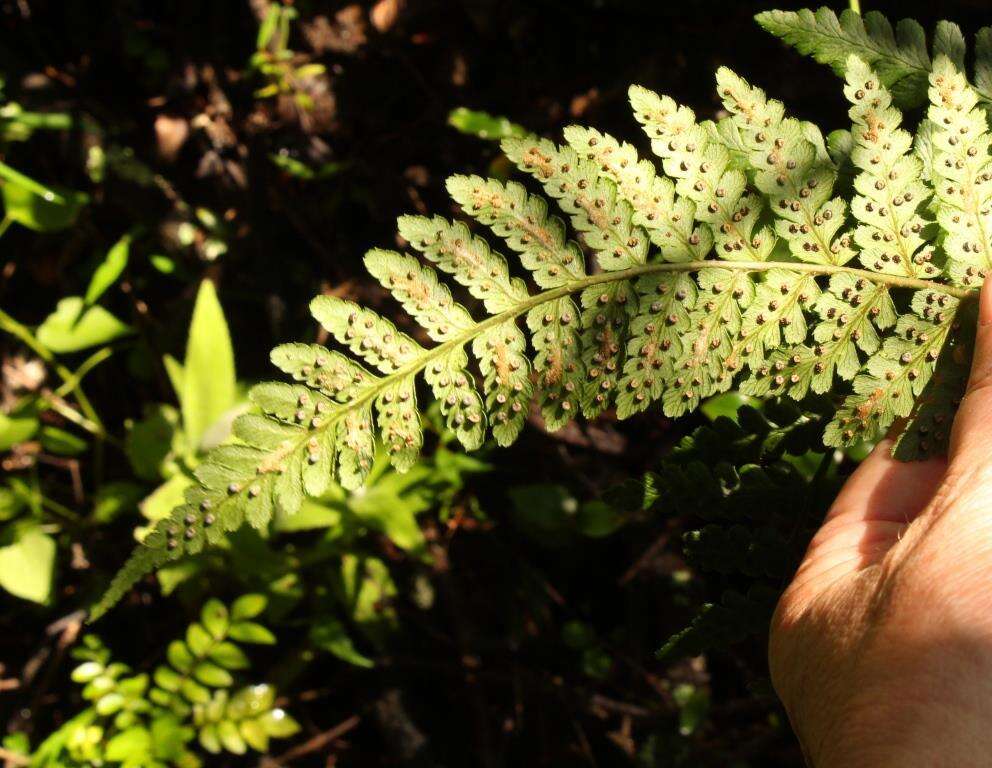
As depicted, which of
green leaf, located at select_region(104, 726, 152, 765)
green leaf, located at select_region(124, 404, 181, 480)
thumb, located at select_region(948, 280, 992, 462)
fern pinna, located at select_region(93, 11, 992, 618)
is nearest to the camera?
thumb, located at select_region(948, 280, 992, 462)

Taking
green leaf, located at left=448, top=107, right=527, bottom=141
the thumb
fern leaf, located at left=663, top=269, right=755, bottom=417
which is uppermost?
green leaf, located at left=448, top=107, right=527, bottom=141

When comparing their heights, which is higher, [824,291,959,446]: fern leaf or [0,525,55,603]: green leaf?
[0,525,55,603]: green leaf

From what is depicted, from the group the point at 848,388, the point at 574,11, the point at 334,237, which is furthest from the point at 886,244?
the point at 334,237

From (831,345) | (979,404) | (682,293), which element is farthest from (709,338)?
(979,404)

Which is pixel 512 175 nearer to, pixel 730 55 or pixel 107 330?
pixel 730 55

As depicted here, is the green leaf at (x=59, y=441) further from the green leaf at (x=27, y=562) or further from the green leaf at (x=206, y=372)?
the green leaf at (x=206, y=372)

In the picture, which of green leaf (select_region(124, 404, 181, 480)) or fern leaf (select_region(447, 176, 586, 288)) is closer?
fern leaf (select_region(447, 176, 586, 288))

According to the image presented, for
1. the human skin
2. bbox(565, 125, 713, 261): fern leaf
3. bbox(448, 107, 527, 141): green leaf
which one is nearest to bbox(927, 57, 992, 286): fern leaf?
the human skin

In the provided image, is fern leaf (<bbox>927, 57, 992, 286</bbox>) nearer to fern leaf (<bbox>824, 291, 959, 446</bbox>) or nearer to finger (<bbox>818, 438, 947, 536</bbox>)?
fern leaf (<bbox>824, 291, 959, 446</bbox>)
